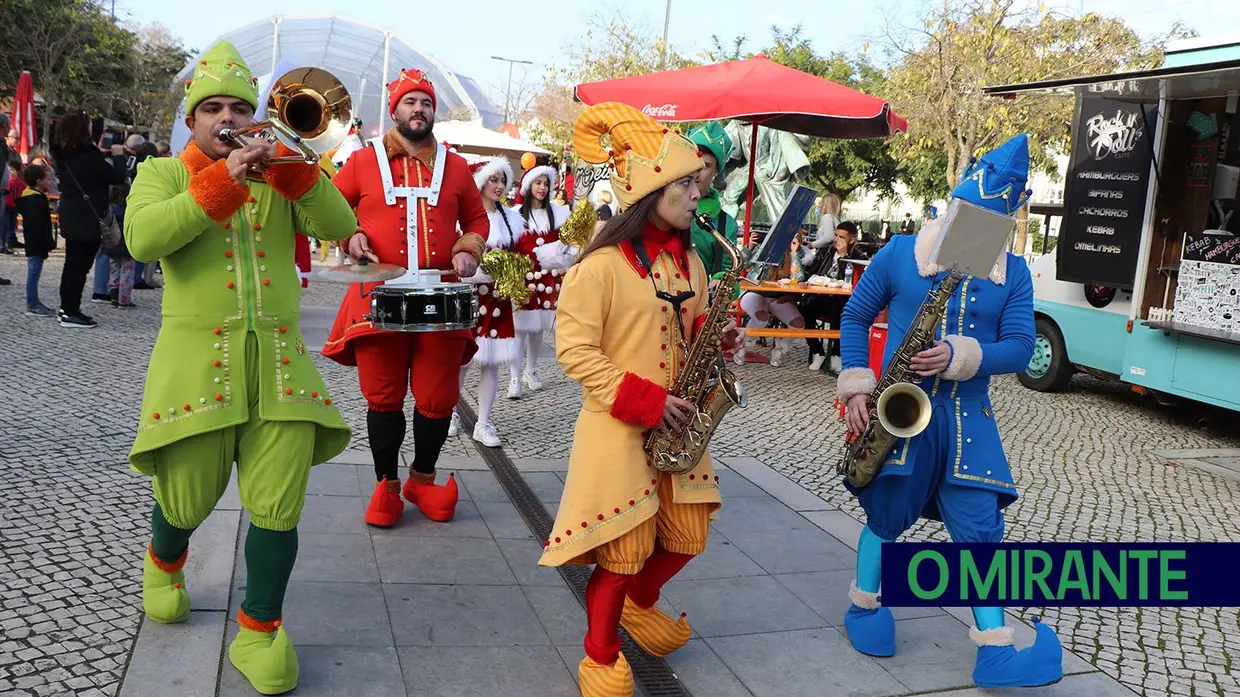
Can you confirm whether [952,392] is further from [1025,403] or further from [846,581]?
[1025,403]

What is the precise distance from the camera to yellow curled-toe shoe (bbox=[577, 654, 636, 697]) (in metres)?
3.12

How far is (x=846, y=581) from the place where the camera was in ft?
14.8

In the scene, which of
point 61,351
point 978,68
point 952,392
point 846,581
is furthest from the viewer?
point 978,68

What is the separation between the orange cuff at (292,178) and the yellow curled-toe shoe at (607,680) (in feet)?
5.77

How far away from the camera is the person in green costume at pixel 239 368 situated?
2984mm

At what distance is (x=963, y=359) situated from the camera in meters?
3.27

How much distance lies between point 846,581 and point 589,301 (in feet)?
7.25

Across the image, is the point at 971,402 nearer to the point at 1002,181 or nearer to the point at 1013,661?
the point at 1002,181

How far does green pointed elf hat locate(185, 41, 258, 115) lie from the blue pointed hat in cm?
235

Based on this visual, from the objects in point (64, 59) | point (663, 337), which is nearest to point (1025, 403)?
point (663, 337)

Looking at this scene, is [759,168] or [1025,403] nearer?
[1025,403]

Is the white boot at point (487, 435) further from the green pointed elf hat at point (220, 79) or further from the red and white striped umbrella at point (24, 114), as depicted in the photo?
the red and white striped umbrella at point (24, 114)

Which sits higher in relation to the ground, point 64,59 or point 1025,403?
point 64,59

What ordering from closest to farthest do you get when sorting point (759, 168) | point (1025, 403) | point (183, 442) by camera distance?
point (183, 442), point (1025, 403), point (759, 168)
